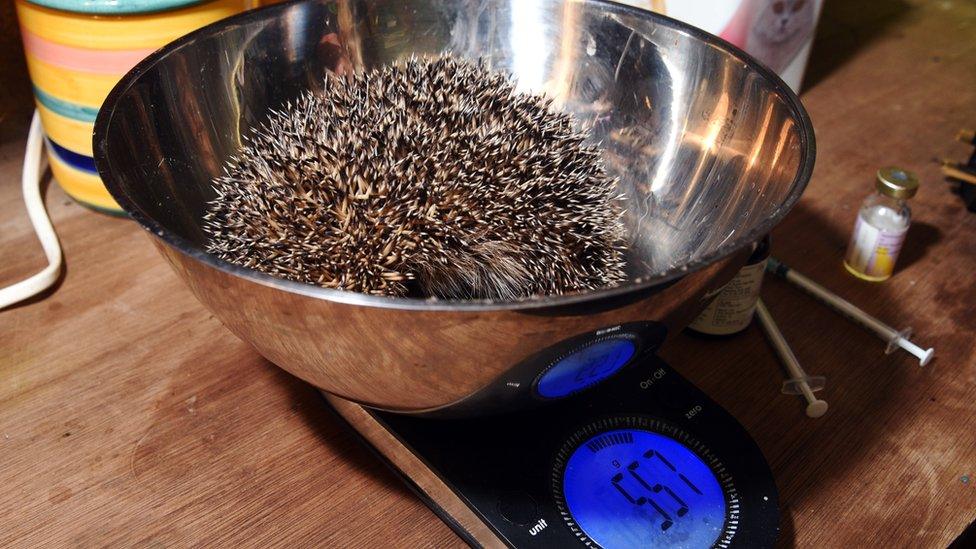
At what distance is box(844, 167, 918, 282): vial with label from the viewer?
0.91 metres

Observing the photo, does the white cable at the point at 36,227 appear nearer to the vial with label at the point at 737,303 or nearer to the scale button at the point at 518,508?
the scale button at the point at 518,508

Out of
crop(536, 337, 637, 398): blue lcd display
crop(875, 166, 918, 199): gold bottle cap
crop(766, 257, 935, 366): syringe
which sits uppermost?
crop(536, 337, 637, 398): blue lcd display

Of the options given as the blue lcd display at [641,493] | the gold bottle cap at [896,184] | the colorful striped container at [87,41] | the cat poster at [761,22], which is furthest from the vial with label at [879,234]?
the colorful striped container at [87,41]

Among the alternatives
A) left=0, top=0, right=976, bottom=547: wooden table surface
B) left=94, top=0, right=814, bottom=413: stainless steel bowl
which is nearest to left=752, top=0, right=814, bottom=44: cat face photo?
left=0, top=0, right=976, bottom=547: wooden table surface

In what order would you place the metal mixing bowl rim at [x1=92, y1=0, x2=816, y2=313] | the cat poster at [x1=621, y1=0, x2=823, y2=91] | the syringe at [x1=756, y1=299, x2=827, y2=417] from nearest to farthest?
the metal mixing bowl rim at [x1=92, y1=0, x2=816, y2=313] < the syringe at [x1=756, y1=299, x2=827, y2=417] < the cat poster at [x1=621, y1=0, x2=823, y2=91]

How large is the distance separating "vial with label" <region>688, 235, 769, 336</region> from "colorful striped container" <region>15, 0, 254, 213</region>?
25.3 inches

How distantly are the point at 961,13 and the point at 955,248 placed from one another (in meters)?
0.86

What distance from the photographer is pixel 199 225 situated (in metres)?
0.74

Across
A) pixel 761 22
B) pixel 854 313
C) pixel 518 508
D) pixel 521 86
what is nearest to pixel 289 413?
pixel 518 508

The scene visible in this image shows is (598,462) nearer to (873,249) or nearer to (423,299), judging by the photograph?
(423,299)

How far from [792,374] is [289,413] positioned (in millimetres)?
504

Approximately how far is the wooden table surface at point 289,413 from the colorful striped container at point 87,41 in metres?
0.15

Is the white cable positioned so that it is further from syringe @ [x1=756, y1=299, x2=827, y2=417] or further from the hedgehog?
syringe @ [x1=756, y1=299, x2=827, y2=417]

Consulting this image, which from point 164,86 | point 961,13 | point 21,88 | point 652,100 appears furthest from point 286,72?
point 961,13
